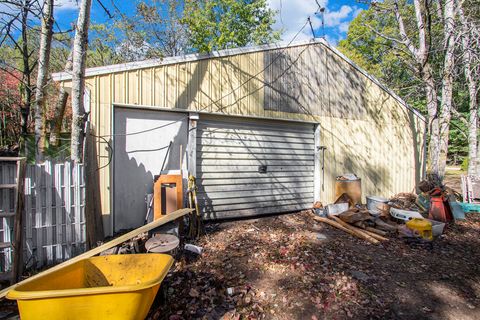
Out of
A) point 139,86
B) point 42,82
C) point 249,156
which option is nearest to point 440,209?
point 249,156

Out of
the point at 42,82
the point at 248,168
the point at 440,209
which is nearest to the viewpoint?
the point at 42,82

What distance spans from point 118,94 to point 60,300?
11.5 ft

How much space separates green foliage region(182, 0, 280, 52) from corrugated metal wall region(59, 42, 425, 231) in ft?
34.7

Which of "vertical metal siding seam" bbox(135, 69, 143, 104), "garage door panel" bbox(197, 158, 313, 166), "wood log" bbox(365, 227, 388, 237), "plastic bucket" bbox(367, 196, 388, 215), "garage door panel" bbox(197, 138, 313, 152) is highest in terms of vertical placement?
"vertical metal siding seam" bbox(135, 69, 143, 104)

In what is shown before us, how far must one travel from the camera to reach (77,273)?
240cm

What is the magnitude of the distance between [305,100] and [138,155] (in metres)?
4.41

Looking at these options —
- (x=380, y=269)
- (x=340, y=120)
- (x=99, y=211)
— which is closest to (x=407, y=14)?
(x=340, y=120)

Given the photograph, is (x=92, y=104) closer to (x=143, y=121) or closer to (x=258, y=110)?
(x=143, y=121)

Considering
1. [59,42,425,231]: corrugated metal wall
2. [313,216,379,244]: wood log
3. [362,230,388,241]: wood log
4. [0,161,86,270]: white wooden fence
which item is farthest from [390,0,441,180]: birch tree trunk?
[0,161,86,270]: white wooden fence

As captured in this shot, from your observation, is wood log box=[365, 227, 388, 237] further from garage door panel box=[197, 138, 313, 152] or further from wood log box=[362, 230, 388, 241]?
garage door panel box=[197, 138, 313, 152]

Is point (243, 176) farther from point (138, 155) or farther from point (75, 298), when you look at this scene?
point (75, 298)

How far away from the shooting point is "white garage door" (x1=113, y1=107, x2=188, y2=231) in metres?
4.50

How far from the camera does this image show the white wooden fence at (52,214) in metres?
3.26

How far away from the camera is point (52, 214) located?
11.3 ft
